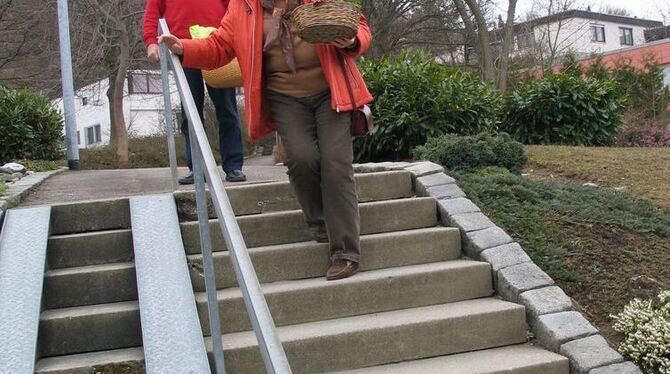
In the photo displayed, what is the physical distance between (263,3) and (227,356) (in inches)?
75.3

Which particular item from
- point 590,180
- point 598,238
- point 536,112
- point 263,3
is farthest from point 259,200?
point 536,112

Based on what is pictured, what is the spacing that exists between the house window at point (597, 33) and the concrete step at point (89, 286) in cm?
4723

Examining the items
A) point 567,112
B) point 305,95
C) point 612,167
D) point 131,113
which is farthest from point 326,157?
point 131,113

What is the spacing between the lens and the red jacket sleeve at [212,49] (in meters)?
3.88

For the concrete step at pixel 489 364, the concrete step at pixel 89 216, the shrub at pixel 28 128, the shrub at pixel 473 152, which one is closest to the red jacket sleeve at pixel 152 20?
the concrete step at pixel 89 216

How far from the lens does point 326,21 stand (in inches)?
138

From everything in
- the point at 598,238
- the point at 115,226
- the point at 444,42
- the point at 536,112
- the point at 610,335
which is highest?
the point at 444,42

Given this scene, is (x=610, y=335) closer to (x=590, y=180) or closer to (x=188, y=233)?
(x=188, y=233)

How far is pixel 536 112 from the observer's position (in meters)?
9.57

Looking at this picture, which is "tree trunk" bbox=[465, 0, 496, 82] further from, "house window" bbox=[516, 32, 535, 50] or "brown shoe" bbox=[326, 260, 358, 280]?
"brown shoe" bbox=[326, 260, 358, 280]

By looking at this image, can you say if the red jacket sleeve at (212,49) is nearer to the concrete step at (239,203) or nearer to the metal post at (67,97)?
the concrete step at (239,203)

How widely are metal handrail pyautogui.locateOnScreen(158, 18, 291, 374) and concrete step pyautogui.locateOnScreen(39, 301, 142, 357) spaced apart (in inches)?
26.8

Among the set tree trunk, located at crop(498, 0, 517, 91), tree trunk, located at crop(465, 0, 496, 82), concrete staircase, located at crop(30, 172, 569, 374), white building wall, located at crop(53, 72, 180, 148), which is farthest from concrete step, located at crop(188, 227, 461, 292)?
white building wall, located at crop(53, 72, 180, 148)

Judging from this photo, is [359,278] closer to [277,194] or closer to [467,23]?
[277,194]
